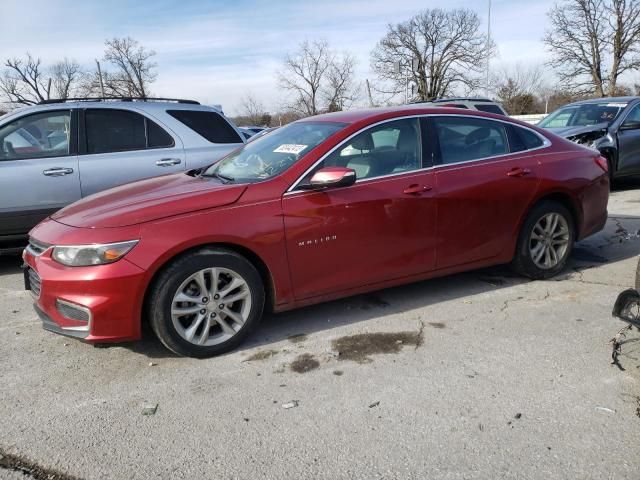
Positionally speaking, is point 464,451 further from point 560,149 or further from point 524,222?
point 560,149

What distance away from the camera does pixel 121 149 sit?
229 inches

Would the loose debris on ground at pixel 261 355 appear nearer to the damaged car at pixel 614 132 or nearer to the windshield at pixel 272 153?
the windshield at pixel 272 153

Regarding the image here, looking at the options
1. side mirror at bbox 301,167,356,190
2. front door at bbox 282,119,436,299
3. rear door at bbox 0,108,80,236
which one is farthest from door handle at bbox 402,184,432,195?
rear door at bbox 0,108,80,236

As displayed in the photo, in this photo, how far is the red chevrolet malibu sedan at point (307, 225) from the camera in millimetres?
3268

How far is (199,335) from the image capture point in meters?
3.46

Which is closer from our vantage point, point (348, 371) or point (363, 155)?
point (348, 371)

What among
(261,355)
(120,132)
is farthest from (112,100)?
(261,355)

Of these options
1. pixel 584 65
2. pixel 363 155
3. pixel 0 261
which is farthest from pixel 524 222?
pixel 584 65

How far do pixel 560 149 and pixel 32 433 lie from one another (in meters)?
4.60

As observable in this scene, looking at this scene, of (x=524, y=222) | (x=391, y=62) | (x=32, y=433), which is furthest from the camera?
(x=391, y=62)

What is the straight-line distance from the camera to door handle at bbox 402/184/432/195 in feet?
13.1

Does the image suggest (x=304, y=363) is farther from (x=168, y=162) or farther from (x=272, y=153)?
(x=168, y=162)

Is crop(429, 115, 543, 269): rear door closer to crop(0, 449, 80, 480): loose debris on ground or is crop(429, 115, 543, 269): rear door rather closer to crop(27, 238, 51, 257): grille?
crop(27, 238, 51, 257): grille

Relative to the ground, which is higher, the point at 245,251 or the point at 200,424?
the point at 245,251
